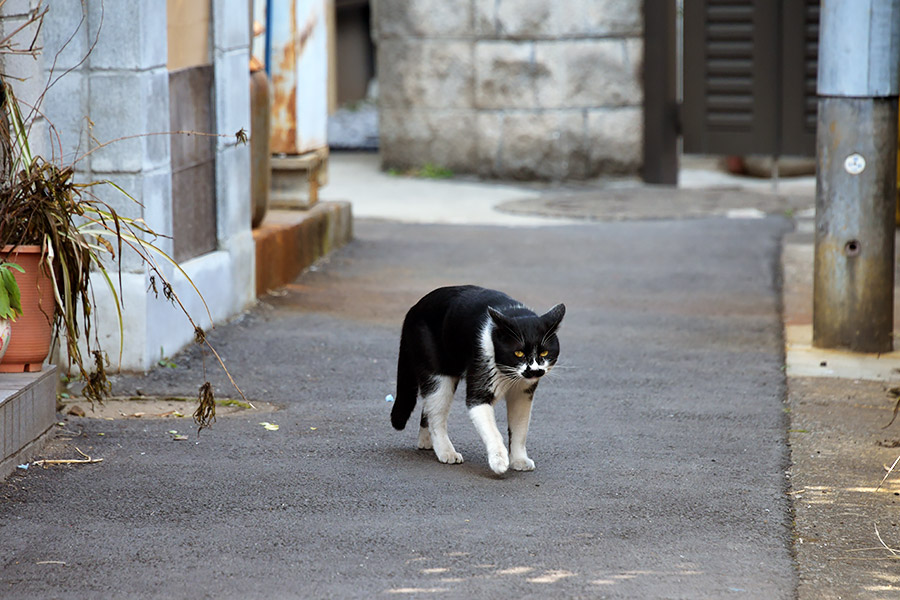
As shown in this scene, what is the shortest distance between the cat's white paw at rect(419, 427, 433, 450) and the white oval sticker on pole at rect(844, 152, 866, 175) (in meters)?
3.06

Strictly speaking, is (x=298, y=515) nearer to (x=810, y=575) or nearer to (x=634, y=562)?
(x=634, y=562)

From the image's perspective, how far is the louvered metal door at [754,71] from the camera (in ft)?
40.3

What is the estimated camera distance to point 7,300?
4.52 metres

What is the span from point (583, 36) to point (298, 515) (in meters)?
9.86

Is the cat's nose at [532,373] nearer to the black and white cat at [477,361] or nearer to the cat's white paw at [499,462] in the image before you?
the black and white cat at [477,361]

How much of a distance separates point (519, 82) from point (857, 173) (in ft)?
22.8

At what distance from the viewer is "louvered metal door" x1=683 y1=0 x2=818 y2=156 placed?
40.3 feet

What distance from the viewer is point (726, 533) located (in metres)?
4.11

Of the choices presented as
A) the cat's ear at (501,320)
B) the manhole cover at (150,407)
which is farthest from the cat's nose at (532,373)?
the manhole cover at (150,407)

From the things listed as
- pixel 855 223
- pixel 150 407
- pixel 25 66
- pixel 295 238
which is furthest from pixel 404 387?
pixel 295 238

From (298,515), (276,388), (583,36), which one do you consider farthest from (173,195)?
(583,36)

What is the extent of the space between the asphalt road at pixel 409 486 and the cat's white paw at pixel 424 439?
60mm

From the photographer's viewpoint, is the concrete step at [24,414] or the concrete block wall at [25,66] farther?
the concrete block wall at [25,66]

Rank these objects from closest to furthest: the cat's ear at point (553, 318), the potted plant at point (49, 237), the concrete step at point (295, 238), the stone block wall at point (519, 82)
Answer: the cat's ear at point (553, 318), the potted plant at point (49, 237), the concrete step at point (295, 238), the stone block wall at point (519, 82)
